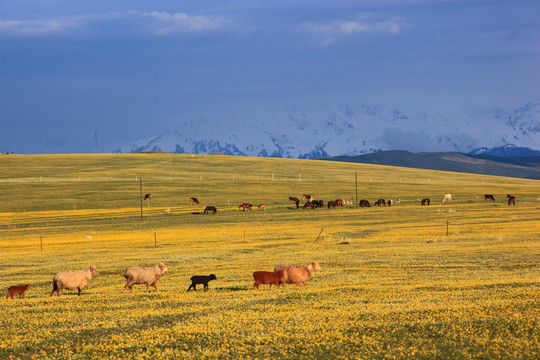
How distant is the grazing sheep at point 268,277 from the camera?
2409 centimetres

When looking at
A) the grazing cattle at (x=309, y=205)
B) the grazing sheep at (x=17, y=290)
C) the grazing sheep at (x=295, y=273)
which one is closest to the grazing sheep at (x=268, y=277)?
the grazing sheep at (x=295, y=273)

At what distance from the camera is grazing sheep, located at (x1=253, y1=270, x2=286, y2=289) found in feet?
79.0

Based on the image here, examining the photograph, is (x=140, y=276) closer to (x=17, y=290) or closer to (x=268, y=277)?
(x=17, y=290)

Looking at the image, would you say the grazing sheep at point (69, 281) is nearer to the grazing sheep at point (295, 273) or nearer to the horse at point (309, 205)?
the grazing sheep at point (295, 273)

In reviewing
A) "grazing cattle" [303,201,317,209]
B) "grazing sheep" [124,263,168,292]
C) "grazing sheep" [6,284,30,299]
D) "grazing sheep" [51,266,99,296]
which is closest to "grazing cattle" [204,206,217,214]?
"grazing cattle" [303,201,317,209]

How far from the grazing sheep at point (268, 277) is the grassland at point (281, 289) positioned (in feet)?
1.92

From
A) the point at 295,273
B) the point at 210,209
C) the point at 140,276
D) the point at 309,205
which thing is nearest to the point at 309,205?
the point at 309,205

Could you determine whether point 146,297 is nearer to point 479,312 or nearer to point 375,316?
point 375,316

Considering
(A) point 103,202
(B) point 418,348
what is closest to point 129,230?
(A) point 103,202

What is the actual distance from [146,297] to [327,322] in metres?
8.12

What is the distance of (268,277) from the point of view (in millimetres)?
24172

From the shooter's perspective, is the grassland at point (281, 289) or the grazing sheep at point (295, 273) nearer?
the grassland at point (281, 289)

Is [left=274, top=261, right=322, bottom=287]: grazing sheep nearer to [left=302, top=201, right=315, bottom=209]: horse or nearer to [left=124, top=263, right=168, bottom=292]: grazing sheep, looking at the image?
[left=124, top=263, right=168, bottom=292]: grazing sheep

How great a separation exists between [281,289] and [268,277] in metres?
0.66
